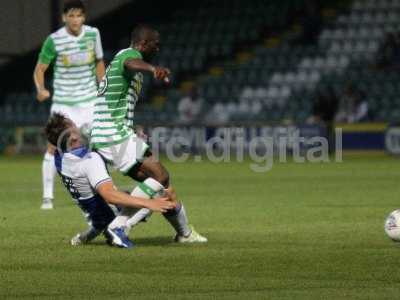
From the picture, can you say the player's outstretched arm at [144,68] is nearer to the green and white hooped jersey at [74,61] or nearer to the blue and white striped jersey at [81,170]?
the blue and white striped jersey at [81,170]

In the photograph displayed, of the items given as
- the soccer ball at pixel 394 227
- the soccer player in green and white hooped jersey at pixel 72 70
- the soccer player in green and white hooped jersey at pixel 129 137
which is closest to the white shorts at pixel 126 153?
the soccer player in green and white hooped jersey at pixel 129 137

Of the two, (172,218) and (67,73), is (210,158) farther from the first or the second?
(172,218)

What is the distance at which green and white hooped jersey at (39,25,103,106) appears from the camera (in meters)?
13.2

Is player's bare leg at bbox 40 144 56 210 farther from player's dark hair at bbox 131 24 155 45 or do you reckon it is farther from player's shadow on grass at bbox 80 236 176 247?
player's dark hair at bbox 131 24 155 45

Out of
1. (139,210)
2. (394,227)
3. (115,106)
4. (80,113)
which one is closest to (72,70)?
(80,113)

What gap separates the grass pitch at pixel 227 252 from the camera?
286 inches

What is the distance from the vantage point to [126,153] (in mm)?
9711

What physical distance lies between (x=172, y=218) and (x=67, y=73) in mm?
4130

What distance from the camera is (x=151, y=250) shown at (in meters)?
9.34

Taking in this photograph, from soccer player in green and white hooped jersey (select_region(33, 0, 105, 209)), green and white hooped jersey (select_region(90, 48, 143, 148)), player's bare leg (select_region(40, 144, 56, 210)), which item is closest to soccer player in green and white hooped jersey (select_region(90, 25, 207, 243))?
green and white hooped jersey (select_region(90, 48, 143, 148))

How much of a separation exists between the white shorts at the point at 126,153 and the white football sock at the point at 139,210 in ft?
0.68

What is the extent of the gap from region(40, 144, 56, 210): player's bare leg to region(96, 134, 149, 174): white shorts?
145 inches

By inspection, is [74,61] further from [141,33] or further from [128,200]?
[128,200]

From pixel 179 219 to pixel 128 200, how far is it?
3.22 ft
